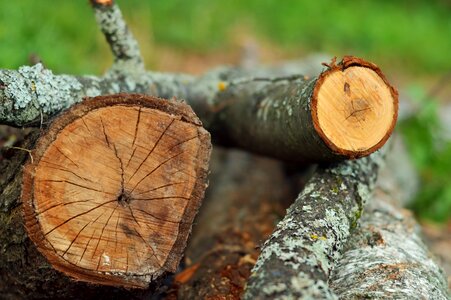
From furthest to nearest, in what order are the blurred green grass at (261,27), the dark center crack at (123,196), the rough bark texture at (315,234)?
the blurred green grass at (261,27) → the dark center crack at (123,196) → the rough bark texture at (315,234)

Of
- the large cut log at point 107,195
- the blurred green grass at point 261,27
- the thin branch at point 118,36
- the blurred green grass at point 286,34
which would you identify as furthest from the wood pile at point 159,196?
the blurred green grass at point 261,27

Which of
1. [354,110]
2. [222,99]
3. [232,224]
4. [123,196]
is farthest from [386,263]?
[222,99]

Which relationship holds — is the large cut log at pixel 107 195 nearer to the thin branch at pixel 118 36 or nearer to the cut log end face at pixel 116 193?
the cut log end face at pixel 116 193

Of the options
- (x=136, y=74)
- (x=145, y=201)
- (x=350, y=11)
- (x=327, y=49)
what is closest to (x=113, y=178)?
(x=145, y=201)

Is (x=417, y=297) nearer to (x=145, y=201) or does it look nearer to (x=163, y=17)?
(x=145, y=201)

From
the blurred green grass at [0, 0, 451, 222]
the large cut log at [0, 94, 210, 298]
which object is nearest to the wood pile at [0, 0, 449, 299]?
the large cut log at [0, 94, 210, 298]

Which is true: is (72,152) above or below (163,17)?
below
